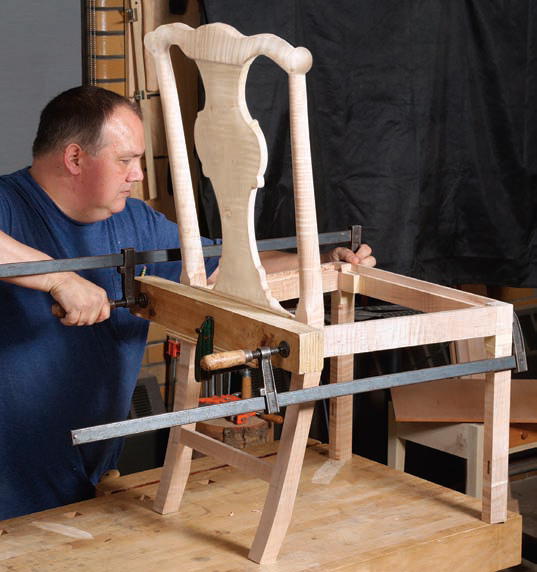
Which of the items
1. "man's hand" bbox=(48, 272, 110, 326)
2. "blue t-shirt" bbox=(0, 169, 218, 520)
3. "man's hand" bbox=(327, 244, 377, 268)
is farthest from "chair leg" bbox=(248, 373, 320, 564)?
"blue t-shirt" bbox=(0, 169, 218, 520)

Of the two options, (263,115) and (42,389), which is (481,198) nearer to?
(263,115)

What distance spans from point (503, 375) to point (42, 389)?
125cm

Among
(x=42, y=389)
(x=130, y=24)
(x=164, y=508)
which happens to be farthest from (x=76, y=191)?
(x=130, y=24)

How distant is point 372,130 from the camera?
367 centimetres

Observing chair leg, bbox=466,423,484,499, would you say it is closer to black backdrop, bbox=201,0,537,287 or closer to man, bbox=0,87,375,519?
black backdrop, bbox=201,0,537,287

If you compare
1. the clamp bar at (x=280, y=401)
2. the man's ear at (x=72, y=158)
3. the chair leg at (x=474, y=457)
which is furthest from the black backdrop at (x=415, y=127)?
the clamp bar at (x=280, y=401)

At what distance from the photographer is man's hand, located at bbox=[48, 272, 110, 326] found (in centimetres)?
210

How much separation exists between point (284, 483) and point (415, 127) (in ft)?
7.01

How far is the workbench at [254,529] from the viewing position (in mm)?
1956

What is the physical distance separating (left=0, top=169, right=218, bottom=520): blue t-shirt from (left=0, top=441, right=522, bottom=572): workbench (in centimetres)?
37

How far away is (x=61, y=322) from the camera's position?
2.49 meters

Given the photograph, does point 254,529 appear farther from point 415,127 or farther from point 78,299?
point 415,127

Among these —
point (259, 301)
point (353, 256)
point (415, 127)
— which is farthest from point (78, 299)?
point (415, 127)

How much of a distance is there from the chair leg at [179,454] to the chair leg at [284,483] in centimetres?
32
